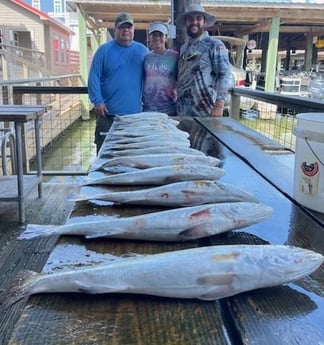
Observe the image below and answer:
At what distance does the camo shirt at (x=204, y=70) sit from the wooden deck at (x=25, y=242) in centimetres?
137

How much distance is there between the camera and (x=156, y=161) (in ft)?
5.60

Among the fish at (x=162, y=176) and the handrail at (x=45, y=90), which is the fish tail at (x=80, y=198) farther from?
the handrail at (x=45, y=90)

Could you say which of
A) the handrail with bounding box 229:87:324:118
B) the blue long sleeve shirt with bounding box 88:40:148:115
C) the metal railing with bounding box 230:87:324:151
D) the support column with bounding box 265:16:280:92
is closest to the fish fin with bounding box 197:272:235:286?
the metal railing with bounding box 230:87:324:151

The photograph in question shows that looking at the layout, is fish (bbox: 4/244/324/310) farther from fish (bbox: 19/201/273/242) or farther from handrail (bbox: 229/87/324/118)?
handrail (bbox: 229/87/324/118)

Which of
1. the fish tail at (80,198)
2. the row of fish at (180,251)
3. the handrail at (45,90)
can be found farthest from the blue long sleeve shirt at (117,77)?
the fish tail at (80,198)

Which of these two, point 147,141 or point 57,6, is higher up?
point 57,6

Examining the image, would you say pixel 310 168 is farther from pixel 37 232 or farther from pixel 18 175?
pixel 18 175

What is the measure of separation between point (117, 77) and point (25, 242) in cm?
181

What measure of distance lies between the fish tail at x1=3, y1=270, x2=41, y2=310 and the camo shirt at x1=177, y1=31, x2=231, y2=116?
303cm

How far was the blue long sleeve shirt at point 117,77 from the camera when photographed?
403 centimetres

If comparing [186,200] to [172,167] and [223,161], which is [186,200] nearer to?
[172,167]

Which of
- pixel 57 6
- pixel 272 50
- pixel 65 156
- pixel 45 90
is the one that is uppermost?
pixel 57 6

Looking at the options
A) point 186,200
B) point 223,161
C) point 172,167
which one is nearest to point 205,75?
point 223,161

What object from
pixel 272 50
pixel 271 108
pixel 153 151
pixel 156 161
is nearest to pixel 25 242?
pixel 153 151
